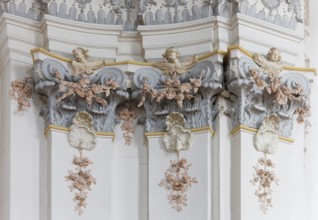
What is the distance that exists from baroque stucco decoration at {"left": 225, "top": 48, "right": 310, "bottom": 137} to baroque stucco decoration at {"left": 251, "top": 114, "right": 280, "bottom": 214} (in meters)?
0.07

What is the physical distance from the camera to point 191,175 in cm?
1138

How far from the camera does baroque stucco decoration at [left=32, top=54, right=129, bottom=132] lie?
11383 millimetres

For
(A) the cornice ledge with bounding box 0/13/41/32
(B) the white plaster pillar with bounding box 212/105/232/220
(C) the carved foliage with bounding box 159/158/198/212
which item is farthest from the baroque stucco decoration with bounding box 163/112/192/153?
(A) the cornice ledge with bounding box 0/13/41/32

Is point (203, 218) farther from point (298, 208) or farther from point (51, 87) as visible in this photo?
point (51, 87)

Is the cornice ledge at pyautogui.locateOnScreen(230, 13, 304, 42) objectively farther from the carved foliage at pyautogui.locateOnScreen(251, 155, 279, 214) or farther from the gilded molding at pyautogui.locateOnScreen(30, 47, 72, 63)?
the gilded molding at pyautogui.locateOnScreen(30, 47, 72, 63)

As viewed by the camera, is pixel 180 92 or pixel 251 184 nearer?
pixel 251 184

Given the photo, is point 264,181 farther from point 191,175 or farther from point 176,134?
point 176,134

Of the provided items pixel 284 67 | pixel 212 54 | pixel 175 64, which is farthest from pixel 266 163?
pixel 175 64

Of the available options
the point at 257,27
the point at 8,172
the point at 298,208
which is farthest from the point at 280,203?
the point at 8,172

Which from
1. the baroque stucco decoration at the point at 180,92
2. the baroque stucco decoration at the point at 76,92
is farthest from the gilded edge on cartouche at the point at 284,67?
the baroque stucco decoration at the point at 76,92

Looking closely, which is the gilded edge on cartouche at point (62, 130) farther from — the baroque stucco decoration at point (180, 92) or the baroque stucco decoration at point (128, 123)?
the baroque stucco decoration at point (180, 92)

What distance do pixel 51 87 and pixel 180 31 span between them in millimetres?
Answer: 1207

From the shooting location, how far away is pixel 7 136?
11.4 metres

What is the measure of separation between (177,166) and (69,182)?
2.95ft
